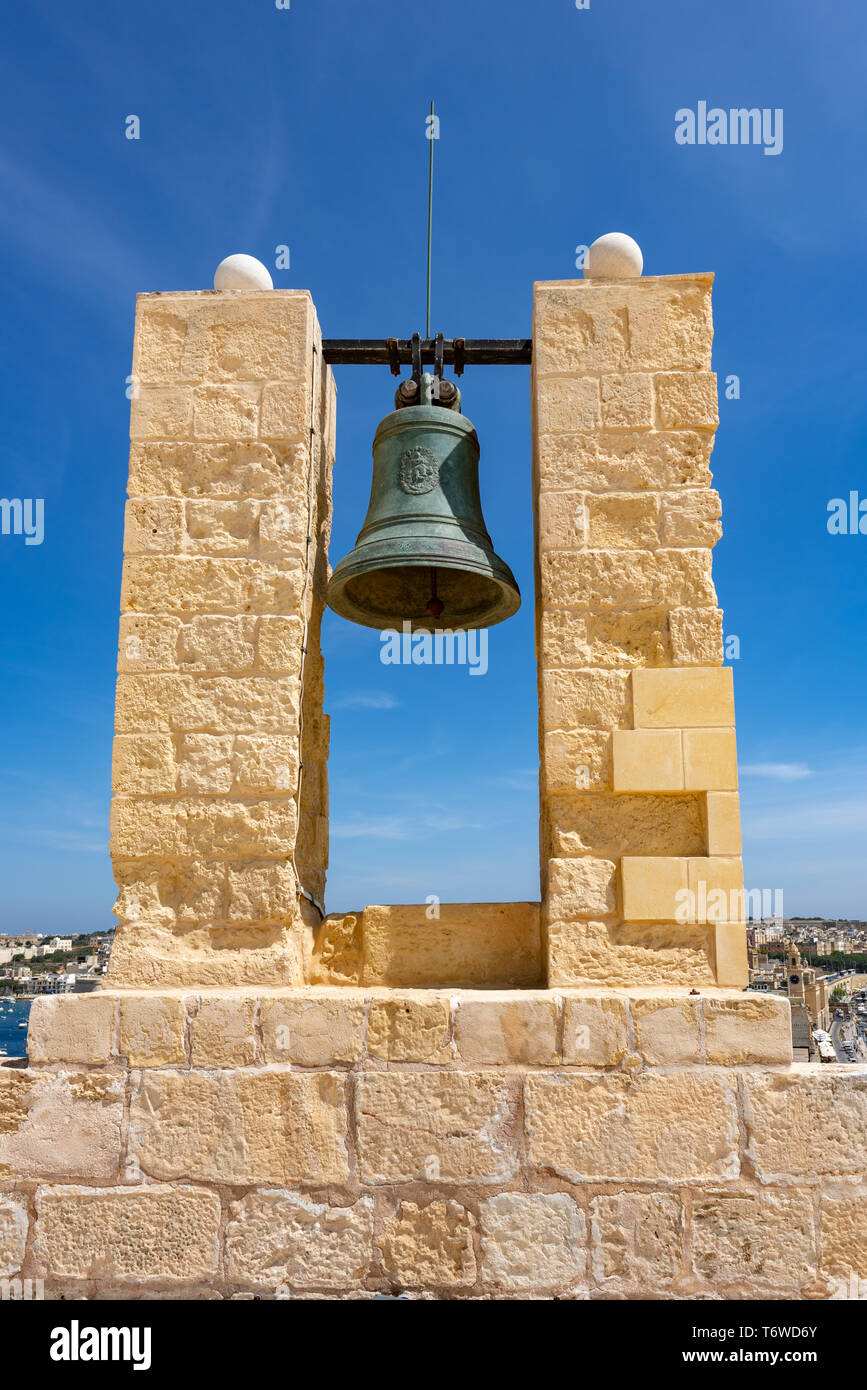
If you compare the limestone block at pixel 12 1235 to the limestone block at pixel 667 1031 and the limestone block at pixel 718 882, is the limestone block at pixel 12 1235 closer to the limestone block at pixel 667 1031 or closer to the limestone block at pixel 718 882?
the limestone block at pixel 667 1031

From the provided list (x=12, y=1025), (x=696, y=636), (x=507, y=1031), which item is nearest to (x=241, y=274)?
(x=696, y=636)

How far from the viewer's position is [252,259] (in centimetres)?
351

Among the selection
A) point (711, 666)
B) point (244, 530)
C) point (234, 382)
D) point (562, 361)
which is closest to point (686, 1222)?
point (711, 666)

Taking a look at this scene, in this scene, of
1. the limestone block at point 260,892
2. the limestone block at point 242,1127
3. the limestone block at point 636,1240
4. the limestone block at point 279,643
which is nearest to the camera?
the limestone block at point 636,1240

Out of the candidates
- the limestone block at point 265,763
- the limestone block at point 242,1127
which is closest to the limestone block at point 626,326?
→ the limestone block at point 265,763

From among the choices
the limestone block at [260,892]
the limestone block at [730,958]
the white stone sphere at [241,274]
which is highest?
the white stone sphere at [241,274]

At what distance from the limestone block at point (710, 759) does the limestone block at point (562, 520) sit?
737 millimetres

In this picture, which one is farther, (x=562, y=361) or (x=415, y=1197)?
(x=562, y=361)

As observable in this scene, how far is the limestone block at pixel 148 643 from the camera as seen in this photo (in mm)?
3174

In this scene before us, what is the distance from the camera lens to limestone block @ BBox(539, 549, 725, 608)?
317 cm

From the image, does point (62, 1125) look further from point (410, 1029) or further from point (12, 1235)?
point (410, 1029)
